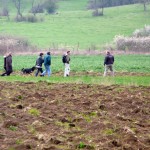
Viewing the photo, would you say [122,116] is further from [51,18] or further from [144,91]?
[51,18]

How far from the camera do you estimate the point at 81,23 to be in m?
90.9

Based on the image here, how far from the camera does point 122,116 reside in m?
13.8

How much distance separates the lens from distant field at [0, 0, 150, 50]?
74.0m

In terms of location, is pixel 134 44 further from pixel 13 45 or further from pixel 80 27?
pixel 80 27

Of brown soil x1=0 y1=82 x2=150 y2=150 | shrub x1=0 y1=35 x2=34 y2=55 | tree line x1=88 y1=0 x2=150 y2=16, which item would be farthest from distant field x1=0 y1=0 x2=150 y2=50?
brown soil x1=0 y1=82 x2=150 y2=150

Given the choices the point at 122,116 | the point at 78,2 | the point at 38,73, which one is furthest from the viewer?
the point at 78,2

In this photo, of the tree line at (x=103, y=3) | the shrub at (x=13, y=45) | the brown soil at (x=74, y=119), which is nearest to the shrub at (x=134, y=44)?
the shrub at (x=13, y=45)

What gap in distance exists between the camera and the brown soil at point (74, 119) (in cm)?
1037

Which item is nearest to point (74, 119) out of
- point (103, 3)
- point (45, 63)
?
point (45, 63)

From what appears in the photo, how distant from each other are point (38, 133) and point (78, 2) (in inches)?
4490

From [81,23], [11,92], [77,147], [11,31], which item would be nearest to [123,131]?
[77,147]

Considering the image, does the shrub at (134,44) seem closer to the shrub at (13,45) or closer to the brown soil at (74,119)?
Result: the shrub at (13,45)

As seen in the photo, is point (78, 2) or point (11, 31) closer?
point (11, 31)

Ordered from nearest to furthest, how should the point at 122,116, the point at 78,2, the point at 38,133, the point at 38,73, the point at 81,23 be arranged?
the point at 38,133, the point at 122,116, the point at 38,73, the point at 81,23, the point at 78,2
